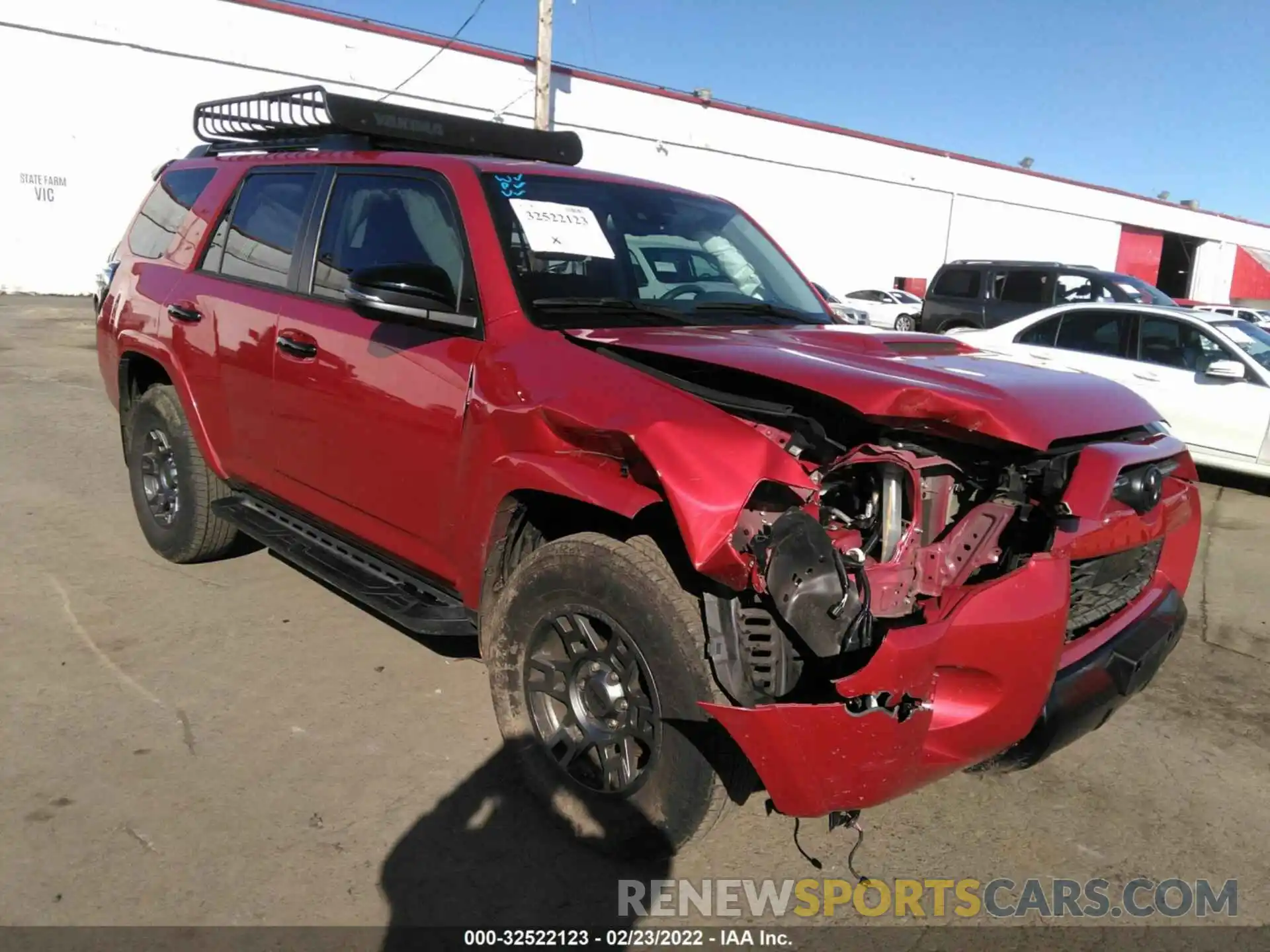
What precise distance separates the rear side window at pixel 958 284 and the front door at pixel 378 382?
13.6 metres

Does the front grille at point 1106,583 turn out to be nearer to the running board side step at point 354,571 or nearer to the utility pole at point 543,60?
Result: the running board side step at point 354,571

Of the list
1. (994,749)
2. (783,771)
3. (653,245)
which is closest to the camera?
(783,771)

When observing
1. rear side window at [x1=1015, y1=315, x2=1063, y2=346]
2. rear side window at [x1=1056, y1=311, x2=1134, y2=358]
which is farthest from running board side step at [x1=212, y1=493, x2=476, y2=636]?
rear side window at [x1=1015, y1=315, x2=1063, y2=346]

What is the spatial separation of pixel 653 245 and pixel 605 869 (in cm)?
220

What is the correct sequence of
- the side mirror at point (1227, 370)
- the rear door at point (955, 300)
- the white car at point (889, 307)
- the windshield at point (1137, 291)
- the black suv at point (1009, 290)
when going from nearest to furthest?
the side mirror at point (1227, 370) → the windshield at point (1137, 291) → the black suv at point (1009, 290) → the rear door at point (955, 300) → the white car at point (889, 307)

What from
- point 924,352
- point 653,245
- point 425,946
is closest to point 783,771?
point 425,946

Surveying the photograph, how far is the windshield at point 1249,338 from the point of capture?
26.2ft

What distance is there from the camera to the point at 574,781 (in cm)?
274

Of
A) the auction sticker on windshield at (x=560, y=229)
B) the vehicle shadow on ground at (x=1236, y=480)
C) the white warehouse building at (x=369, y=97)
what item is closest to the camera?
the auction sticker on windshield at (x=560, y=229)

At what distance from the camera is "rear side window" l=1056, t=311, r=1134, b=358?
883 centimetres

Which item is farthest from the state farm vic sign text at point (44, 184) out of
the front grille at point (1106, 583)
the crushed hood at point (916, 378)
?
the front grille at point (1106, 583)

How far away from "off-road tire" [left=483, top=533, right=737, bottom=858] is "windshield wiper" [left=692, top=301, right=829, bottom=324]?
124cm

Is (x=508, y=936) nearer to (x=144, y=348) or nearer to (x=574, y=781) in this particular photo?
(x=574, y=781)

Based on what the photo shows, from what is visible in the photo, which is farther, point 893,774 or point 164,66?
Result: point 164,66
